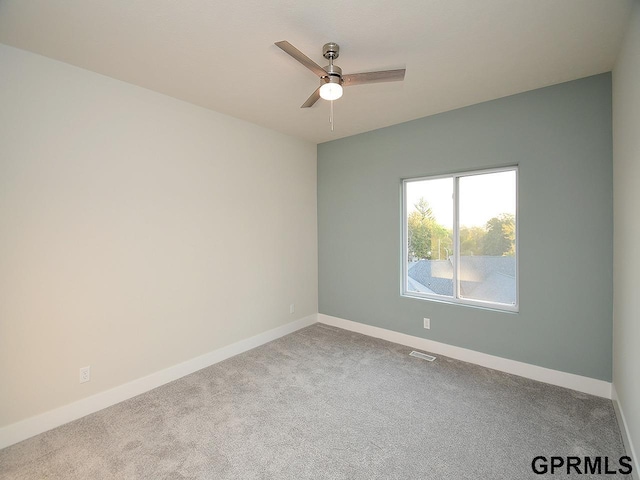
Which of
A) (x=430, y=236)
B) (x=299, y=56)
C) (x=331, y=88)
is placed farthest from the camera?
(x=430, y=236)

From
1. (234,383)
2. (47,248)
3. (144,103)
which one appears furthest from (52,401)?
(144,103)

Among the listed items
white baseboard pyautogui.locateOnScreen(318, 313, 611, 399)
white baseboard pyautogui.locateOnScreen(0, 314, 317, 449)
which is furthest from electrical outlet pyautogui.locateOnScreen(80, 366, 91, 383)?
white baseboard pyautogui.locateOnScreen(318, 313, 611, 399)

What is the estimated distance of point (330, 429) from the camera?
2.16 metres

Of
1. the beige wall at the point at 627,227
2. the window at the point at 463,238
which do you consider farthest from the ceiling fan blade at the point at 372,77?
the window at the point at 463,238

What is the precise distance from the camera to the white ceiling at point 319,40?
174cm

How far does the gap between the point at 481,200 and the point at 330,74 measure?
217 cm

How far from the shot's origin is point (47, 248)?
2217 mm

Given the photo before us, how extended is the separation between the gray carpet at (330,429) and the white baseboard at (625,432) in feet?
0.16

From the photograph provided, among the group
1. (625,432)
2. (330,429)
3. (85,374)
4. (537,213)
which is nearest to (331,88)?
(537,213)

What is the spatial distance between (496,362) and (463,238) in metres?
1.29

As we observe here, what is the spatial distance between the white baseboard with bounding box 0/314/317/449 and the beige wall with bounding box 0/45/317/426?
0.17 feet

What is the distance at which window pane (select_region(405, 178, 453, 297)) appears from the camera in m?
3.48

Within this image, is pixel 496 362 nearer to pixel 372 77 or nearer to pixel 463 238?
pixel 463 238

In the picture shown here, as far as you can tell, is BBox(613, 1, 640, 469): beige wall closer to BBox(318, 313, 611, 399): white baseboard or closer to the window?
BBox(318, 313, 611, 399): white baseboard
